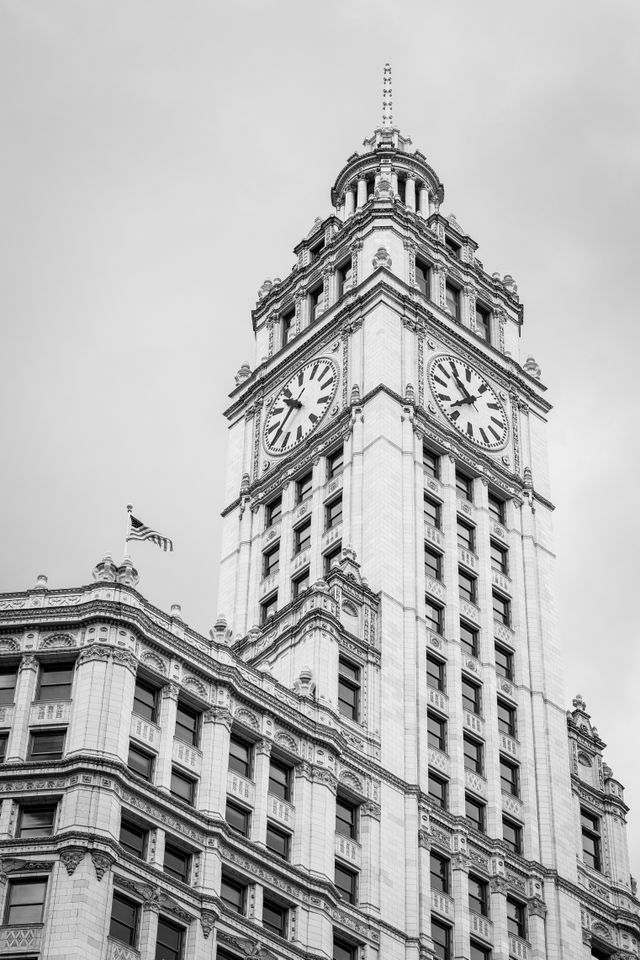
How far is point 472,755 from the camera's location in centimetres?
9419

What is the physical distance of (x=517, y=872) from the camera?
3531 inches

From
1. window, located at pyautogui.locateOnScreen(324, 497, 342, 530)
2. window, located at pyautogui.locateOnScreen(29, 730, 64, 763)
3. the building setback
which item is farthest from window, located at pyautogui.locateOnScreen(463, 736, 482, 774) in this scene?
window, located at pyautogui.locateOnScreen(29, 730, 64, 763)

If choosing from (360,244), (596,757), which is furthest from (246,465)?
(596,757)

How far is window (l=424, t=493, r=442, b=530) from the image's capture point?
103 metres

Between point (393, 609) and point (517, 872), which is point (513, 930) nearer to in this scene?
point (517, 872)

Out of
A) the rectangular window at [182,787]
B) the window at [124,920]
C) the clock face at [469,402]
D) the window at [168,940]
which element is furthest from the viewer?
the clock face at [469,402]

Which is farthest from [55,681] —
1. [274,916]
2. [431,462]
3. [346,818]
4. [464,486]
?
[464,486]

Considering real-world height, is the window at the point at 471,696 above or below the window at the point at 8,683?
above

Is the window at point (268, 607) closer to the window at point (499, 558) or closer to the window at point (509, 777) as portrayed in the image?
the window at point (499, 558)

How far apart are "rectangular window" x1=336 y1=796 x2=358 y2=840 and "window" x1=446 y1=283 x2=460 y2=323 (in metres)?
44.7

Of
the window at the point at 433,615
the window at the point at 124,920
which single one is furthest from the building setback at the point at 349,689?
the window at the point at 433,615

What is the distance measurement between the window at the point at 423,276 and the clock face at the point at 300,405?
32.3 feet

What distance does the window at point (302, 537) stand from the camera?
105812 mm

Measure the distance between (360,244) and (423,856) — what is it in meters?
47.9
